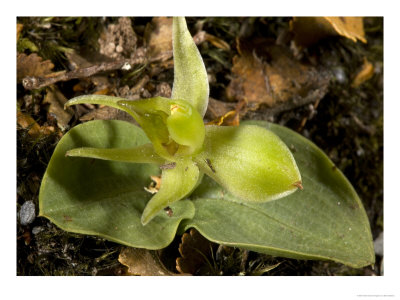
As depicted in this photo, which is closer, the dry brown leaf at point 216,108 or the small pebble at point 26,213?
the small pebble at point 26,213

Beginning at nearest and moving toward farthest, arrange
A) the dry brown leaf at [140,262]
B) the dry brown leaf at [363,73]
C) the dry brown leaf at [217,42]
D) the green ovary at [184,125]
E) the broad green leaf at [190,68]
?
1. the green ovary at [184,125]
2. the broad green leaf at [190,68]
3. the dry brown leaf at [140,262]
4. the dry brown leaf at [217,42]
5. the dry brown leaf at [363,73]

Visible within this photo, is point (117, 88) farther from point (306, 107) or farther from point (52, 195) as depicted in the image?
point (306, 107)

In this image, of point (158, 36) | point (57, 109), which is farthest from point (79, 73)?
point (158, 36)

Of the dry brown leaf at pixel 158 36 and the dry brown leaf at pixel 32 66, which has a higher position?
the dry brown leaf at pixel 158 36

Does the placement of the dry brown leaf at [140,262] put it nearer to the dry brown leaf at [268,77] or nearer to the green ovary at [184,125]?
the green ovary at [184,125]

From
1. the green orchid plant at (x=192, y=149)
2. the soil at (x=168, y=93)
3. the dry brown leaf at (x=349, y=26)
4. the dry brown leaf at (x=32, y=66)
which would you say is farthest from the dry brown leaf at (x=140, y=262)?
the dry brown leaf at (x=349, y=26)

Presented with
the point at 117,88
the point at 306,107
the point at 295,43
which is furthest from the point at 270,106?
the point at 117,88

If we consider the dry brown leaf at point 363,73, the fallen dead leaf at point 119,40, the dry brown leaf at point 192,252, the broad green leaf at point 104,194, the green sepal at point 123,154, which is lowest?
the dry brown leaf at point 192,252
